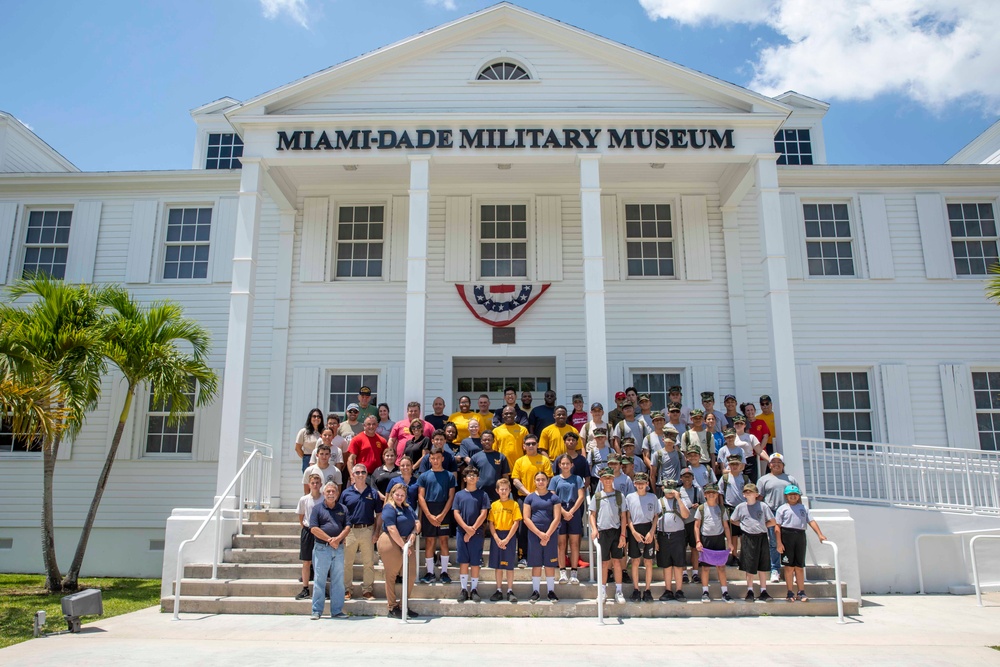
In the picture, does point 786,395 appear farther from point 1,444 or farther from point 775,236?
point 1,444

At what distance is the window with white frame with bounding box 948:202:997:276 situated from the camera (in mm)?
13969

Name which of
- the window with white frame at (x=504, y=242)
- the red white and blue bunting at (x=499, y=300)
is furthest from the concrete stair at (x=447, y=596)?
the window with white frame at (x=504, y=242)

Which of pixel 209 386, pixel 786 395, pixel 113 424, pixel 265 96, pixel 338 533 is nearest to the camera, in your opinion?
pixel 338 533

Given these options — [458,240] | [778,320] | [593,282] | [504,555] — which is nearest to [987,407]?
[778,320]

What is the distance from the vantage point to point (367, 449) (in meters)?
9.46

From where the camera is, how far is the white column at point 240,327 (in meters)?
10.8

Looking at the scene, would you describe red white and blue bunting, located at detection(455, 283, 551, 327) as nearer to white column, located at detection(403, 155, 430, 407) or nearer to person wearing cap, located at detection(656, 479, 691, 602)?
white column, located at detection(403, 155, 430, 407)

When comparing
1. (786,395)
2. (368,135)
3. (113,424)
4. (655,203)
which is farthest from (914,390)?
(113,424)

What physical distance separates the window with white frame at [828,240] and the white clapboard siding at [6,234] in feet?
49.4

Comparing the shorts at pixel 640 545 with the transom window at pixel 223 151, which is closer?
the shorts at pixel 640 545

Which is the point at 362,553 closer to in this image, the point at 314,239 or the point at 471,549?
the point at 471,549

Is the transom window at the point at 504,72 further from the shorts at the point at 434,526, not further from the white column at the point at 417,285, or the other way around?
the shorts at the point at 434,526

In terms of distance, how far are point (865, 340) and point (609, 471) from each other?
297 inches

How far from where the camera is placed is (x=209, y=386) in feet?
41.2
